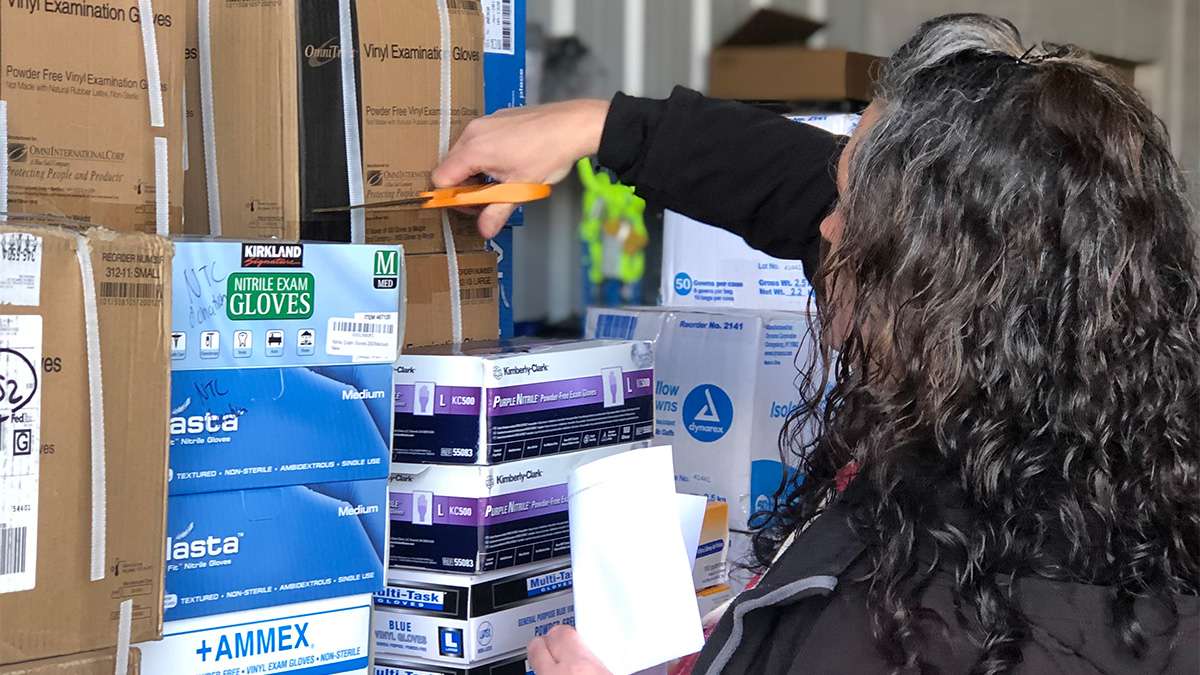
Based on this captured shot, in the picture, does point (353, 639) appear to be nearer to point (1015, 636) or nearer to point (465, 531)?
point (465, 531)

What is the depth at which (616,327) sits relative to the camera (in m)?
2.08

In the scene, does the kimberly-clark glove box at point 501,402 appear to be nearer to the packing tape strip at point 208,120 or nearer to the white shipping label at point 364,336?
the white shipping label at point 364,336

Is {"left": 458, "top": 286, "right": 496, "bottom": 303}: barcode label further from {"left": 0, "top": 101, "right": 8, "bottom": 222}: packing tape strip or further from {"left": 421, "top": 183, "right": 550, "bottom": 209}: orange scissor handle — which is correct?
{"left": 0, "top": 101, "right": 8, "bottom": 222}: packing tape strip

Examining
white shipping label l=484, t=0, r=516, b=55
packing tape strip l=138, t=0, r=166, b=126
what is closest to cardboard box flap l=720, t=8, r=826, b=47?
white shipping label l=484, t=0, r=516, b=55

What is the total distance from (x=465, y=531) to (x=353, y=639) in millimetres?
184

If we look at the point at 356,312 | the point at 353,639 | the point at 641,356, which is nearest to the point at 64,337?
the point at 356,312

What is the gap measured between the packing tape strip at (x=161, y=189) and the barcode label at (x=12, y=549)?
355mm

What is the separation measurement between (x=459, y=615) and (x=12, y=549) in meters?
0.54

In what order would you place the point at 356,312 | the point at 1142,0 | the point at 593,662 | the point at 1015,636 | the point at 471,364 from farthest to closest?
the point at 1142,0 < the point at 471,364 < the point at 356,312 < the point at 593,662 < the point at 1015,636

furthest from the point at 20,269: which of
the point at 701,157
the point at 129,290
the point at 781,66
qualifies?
the point at 781,66

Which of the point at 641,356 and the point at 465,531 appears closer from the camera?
the point at 465,531

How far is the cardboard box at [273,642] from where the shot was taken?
3.96ft

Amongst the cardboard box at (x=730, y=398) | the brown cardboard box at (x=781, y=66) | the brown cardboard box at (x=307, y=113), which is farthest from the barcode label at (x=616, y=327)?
the brown cardboard box at (x=781, y=66)

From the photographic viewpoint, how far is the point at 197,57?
1419 millimetres
